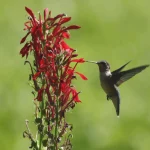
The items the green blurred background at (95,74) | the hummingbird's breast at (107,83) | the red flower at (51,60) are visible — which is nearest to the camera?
the red flower at (51,60)

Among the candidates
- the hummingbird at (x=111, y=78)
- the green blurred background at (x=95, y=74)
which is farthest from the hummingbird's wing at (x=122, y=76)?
the green blurred background at (x=95, y=74)

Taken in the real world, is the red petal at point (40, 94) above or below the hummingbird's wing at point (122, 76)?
below

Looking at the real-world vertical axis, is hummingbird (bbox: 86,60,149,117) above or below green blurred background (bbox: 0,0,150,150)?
below

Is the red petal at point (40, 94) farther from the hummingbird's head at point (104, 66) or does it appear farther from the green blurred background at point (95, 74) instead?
the green blurred background at point (95, 74)

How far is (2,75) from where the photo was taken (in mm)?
11555

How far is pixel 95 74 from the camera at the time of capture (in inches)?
Result: 481

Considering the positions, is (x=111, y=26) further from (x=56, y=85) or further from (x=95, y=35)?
(x=56, y=85)

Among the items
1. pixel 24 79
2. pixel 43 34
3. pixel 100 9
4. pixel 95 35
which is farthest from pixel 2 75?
pixel 43 34

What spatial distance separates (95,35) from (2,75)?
336cm

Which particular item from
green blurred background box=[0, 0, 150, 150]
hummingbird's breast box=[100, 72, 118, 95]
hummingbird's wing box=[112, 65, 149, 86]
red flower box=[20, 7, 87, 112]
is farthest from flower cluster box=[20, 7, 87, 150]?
green blurred background box=[0, 0, 150, 150]

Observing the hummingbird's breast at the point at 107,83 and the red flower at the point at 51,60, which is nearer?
the red flower at the point at 51,60

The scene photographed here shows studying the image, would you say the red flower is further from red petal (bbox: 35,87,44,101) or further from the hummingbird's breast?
the hummingbird's breast

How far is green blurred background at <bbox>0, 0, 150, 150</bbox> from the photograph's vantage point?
10.1 meters

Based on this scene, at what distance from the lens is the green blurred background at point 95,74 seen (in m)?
10.1
